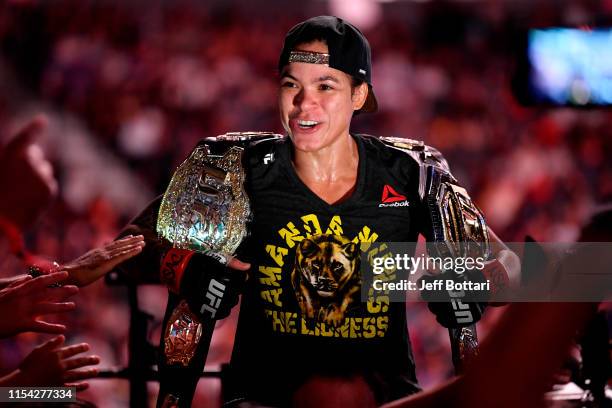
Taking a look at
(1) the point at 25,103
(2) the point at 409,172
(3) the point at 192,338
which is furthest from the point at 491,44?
(3) the point at 192,338

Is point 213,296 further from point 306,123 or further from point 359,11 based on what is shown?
point 359,11

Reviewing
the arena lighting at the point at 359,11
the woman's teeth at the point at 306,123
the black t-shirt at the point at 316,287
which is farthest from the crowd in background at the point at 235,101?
the woman's teeth at the point at 306,123

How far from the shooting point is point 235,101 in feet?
16.9

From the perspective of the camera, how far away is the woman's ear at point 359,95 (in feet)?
6.79

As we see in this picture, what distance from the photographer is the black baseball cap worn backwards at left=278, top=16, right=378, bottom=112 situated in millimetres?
1950

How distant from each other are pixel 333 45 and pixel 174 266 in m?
0.67

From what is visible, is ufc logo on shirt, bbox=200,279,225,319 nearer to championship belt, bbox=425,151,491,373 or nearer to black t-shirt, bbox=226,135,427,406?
black t-shirt, bbox=226,135,427,406

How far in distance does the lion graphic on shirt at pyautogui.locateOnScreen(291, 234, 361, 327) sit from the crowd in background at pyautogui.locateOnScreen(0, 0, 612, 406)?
8.04 ft

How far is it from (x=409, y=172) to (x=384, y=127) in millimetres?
3208

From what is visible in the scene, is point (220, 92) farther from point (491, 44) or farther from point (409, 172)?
point (409, 172)

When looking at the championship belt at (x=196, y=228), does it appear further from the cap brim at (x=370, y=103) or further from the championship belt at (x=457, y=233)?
the championship belt at (x=457, y=233)

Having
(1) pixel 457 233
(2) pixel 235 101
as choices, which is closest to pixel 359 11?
(2) pixel 235 101

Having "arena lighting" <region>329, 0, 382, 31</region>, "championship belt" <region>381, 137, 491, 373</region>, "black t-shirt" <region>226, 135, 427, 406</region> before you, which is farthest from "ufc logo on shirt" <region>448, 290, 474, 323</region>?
"arena lighting" <region>329, 0, 382, 31</region>

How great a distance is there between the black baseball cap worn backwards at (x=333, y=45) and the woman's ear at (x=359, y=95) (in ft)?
0.15
